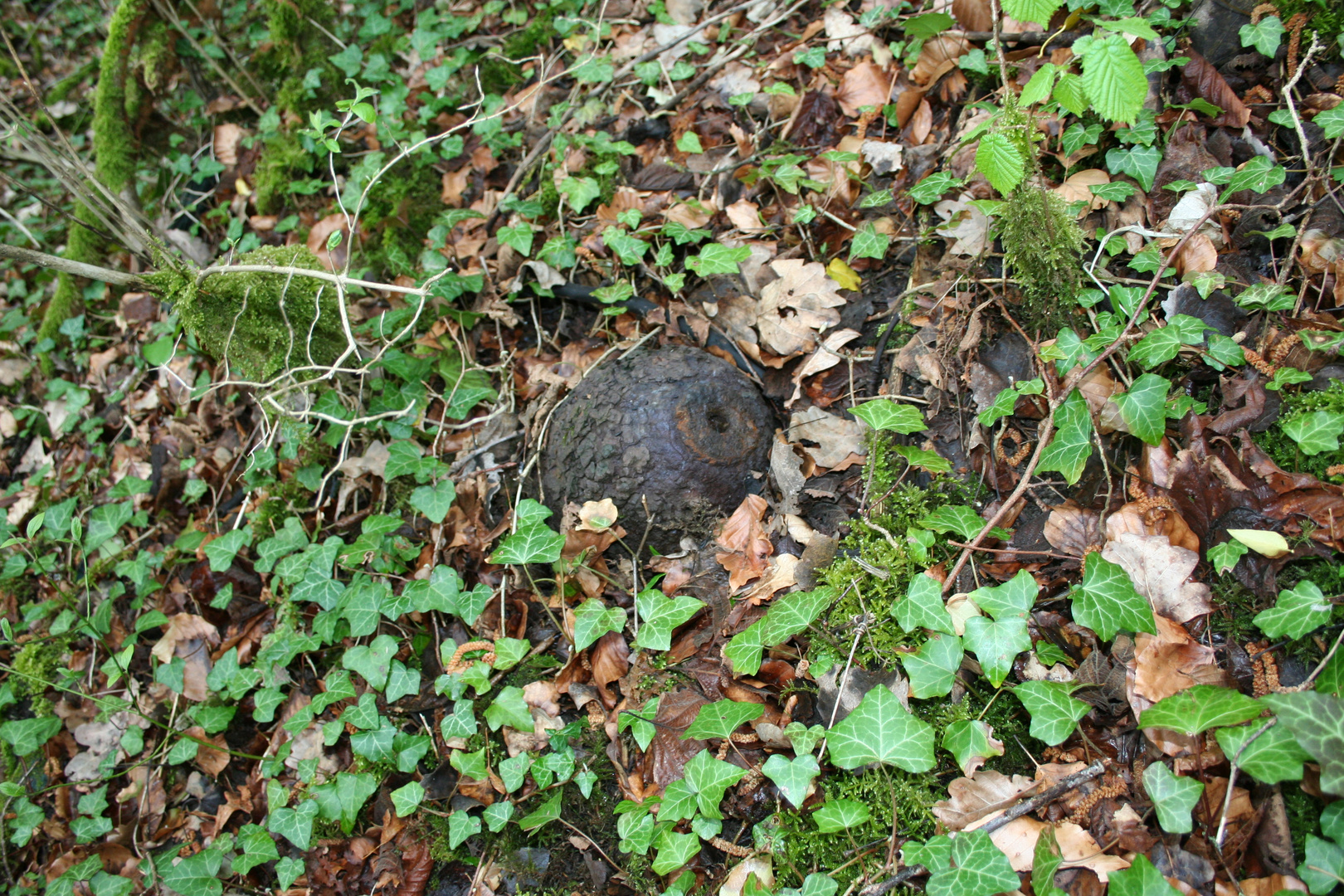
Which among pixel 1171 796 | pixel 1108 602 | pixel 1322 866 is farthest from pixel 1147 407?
pixel 1322 866

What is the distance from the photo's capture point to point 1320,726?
147 cm

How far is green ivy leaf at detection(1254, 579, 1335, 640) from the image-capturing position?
1.65m

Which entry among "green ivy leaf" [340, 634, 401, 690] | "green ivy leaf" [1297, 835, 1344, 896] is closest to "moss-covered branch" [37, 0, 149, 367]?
"green ivy leaf" [340, 634, 401, 690]

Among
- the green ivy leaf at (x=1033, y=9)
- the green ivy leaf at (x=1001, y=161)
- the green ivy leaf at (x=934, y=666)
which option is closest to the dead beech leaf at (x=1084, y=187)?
the green ivy leaf at (x=1001, y=161)

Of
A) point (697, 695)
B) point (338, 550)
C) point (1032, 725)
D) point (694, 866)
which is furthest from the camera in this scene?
point (338, 550)

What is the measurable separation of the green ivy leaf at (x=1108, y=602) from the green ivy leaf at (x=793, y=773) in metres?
0.84

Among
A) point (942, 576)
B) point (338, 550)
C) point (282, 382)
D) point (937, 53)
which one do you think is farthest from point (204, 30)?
point (942, 576)

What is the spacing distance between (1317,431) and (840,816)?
1659 mm

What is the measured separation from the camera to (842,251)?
9.76 ft

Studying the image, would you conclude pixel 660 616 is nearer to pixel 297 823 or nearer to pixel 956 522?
pixel 956 522

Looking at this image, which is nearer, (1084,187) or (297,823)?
(1084,187)

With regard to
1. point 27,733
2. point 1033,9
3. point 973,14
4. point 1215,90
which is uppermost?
point 1033,9

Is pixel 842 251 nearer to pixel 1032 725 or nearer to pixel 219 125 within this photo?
pixel 1032 725

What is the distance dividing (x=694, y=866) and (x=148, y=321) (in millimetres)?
4649
